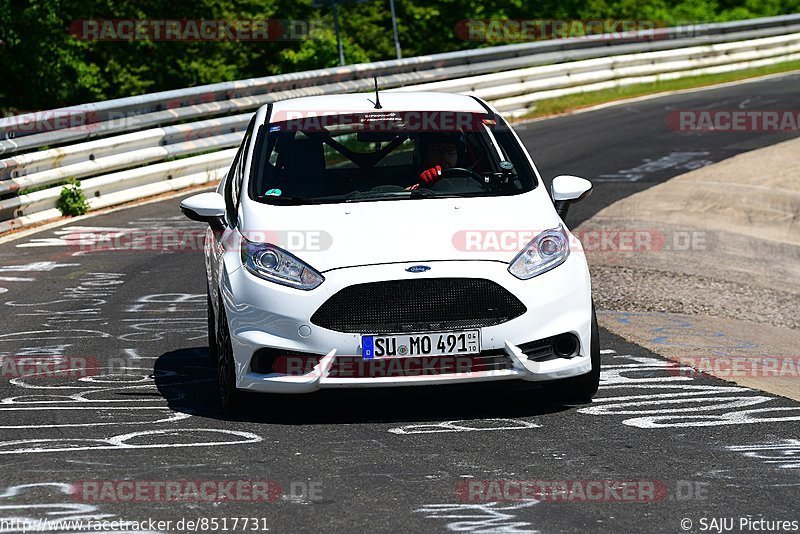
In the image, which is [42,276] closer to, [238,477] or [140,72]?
A: [238,477]

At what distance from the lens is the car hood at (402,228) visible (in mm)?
7398

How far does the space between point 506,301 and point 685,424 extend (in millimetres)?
1060

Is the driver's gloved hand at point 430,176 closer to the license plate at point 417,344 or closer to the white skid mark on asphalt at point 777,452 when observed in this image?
the license plate at point 417,344

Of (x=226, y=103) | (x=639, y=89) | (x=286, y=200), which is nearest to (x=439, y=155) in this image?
(x=286, y=200)

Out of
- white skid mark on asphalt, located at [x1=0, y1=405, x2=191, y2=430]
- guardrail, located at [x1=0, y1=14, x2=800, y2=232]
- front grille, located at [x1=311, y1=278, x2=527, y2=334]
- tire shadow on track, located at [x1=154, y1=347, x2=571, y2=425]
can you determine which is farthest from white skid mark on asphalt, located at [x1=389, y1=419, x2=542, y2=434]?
guardrail, located at [x1=0, y1=14, x2=800, y2=232]

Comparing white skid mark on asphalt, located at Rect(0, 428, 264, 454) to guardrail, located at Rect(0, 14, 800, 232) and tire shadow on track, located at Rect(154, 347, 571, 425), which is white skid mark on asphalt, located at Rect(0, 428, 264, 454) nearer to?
tire shadow on track, located at Rect(154, 347, 571, 425)

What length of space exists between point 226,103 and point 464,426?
12853 millimetres

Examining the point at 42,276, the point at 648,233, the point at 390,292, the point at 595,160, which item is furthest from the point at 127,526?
the point at 595,160

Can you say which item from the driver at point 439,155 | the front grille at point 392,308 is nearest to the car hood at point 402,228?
the front grille at point 392,308

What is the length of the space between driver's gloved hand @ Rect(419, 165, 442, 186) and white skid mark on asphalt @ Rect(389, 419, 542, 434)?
1659mm

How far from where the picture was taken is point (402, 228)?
757 centimetres

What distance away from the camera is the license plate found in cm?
724

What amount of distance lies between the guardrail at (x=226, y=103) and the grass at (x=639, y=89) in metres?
0.17

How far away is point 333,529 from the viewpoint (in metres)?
5.38
